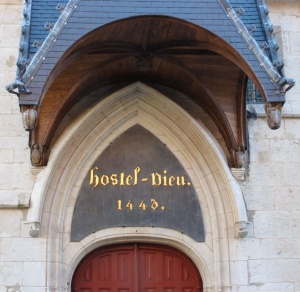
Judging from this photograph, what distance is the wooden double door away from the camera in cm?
796

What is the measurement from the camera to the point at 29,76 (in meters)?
6.48

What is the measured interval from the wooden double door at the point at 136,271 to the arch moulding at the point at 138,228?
0.65 feet

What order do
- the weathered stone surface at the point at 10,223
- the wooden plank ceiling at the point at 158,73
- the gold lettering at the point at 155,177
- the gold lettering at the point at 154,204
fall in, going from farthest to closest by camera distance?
the gold lettering at the point at 155,177, the gold lettering at the point at 154,204, the weathered stone surface at the point at 10,223, the wooden plank ceiling at the point at 158,73

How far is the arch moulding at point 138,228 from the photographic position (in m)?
7.75

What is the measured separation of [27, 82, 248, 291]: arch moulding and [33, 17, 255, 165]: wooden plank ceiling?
0.23 m

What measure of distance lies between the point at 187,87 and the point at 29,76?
8.21ft

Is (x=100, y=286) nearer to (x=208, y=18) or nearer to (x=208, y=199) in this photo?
(x=208, y=199)

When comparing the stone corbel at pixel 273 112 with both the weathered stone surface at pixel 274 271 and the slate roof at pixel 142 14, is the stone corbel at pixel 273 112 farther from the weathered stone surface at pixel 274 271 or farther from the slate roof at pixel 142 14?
the weathered stone surface at pixel 274 271

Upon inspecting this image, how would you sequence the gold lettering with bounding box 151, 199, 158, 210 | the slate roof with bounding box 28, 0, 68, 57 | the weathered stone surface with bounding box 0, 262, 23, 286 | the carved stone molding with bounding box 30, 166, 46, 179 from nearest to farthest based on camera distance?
the slate roof with bounding box 28, 0, 68, 57, the weathered stone surface with bounding box 0, 262, 23, 286, the carved stone molding with bounding box 30, 166, 46, 179, the gold lettering with bounding box 151, 199, 158, 210

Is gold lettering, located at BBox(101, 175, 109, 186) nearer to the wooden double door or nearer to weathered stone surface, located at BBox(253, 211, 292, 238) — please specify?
the wooden double door

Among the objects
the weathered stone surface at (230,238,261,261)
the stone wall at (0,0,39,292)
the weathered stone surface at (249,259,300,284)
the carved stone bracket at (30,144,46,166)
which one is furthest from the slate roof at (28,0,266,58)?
the weathered stone surface at (249,259,300,284)

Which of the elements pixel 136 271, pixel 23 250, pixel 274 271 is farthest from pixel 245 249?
pixel 23 250

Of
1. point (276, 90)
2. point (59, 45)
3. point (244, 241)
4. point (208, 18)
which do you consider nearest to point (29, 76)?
point (59, 45)

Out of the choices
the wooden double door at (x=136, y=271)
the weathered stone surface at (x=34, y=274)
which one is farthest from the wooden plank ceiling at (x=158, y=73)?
the wooden double door at (x=136, y=271)
